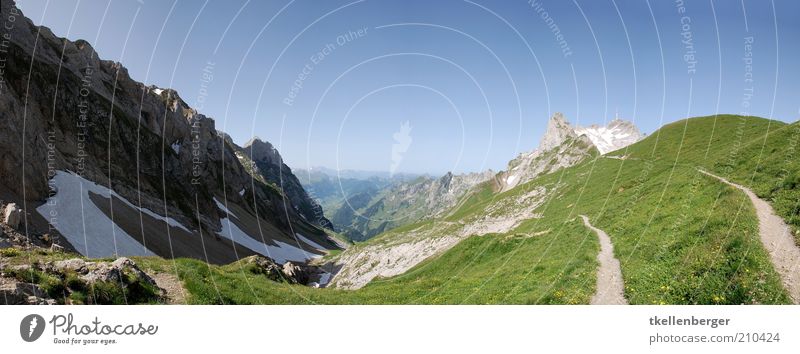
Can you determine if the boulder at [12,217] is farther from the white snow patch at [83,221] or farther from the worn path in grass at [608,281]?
the worn path in grass at [608,281]

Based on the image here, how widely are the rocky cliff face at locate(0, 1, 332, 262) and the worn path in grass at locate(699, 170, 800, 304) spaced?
53.1 m

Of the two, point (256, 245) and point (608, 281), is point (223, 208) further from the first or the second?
point (608, 281)

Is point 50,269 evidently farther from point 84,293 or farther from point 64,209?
point 64,209

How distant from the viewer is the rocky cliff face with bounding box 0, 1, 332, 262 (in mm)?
57719

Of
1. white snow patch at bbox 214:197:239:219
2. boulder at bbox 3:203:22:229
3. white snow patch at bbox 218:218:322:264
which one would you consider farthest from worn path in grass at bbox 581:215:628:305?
white snow patch at bbox 214:197:239:219

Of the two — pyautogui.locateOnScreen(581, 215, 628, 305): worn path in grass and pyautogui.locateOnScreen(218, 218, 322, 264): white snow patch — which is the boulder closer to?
pyautogui.locateOnScreen(581, 215, 628, 305): worn path in grass

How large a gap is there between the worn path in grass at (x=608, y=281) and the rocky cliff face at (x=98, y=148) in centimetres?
4681

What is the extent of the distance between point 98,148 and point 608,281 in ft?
367

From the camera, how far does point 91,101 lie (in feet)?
307

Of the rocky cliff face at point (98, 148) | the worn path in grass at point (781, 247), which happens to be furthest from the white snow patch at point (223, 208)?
the worn path in grass at point (781, 247)

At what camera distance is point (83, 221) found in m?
60.4

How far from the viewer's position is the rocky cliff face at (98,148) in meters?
57.7

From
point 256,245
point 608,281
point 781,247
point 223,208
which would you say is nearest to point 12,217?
point 608,281

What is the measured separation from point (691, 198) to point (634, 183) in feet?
89.2
